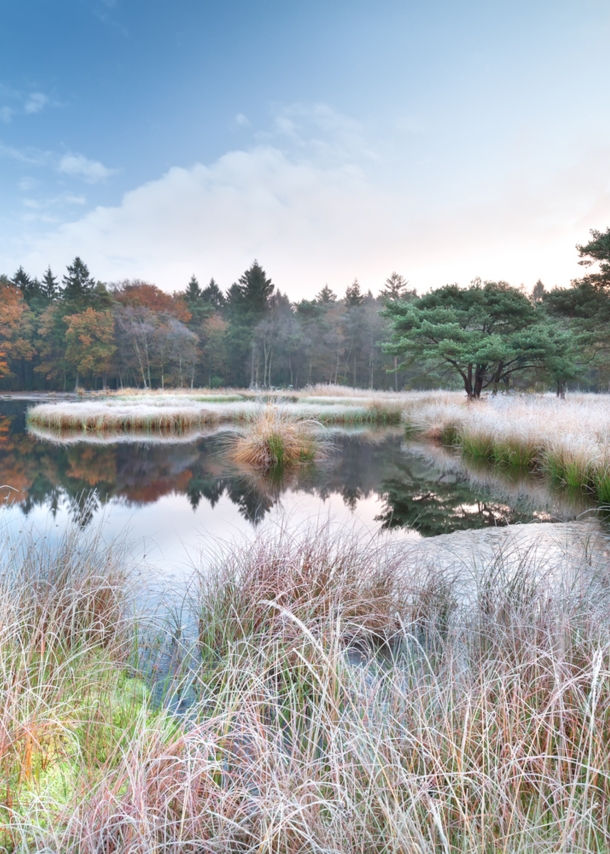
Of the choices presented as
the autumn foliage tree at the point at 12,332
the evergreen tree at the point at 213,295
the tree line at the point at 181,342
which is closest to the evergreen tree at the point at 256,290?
the tree line at the point at 181,342

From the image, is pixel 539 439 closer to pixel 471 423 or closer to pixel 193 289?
pixel 471 423

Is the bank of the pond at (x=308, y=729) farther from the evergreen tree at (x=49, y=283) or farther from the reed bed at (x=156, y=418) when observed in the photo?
the evergreen tree at (x=49, y=283)

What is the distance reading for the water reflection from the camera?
508 cm

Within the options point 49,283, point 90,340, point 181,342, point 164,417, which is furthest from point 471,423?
point 49,283

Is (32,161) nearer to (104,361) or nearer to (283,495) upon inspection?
(104,361)

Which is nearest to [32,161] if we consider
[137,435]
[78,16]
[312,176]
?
[78,16]

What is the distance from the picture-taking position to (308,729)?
53.9 inches

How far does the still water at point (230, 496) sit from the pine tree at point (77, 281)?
113 ft

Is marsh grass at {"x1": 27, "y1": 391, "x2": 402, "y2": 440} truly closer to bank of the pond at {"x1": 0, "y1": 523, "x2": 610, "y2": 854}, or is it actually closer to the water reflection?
the water reflection

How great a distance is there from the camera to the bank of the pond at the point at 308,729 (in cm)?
92

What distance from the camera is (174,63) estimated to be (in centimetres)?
1332

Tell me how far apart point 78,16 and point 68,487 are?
16.4 metres

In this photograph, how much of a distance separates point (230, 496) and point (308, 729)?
4.72m

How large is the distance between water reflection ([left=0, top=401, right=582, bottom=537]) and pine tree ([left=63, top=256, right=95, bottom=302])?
34.0 metres
